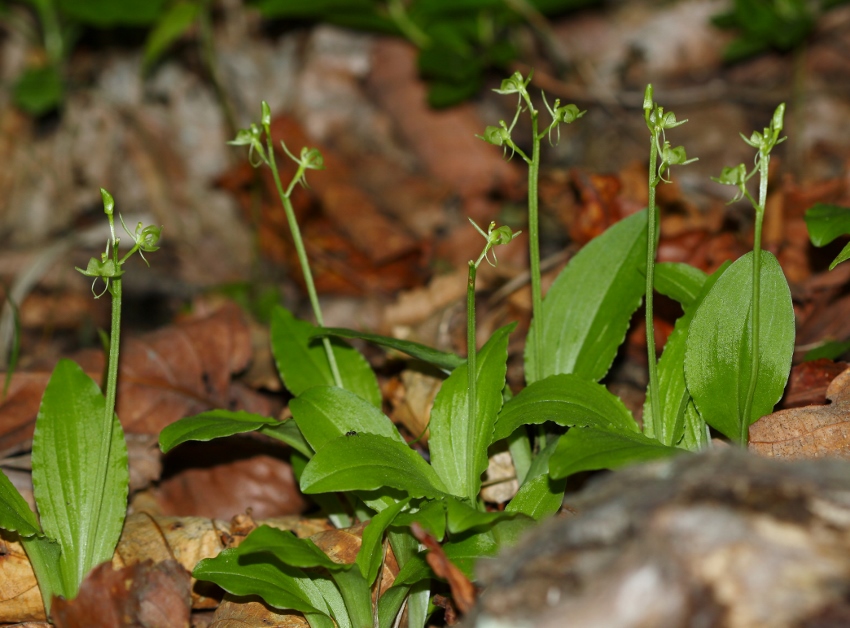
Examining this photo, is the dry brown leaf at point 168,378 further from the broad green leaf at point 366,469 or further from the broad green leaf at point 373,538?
the broad green leaf at point 373,538

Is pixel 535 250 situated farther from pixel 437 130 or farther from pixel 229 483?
pixel 437 130

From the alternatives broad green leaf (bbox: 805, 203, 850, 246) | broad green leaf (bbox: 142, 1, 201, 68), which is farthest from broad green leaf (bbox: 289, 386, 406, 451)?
broad green leaf (bbox: 142, 1, 201, 68)

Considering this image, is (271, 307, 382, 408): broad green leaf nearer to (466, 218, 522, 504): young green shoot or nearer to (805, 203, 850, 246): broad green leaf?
(466, 218, 522, 504): young green shoot

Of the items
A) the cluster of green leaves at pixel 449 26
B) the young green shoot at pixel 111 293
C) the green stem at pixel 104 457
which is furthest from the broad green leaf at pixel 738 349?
the cluster of green leaves at pixel 449 26

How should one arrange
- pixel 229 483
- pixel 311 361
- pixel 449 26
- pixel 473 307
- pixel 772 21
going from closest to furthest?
pixel 473 307, pixel 311 361, pixel 229 483, pixel 772 21, pixel 449 26

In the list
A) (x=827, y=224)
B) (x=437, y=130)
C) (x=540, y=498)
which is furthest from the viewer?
(x=437, y=130)

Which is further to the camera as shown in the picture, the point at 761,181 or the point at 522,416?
the point at 522,416

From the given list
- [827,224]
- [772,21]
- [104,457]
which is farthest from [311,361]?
[772,21]

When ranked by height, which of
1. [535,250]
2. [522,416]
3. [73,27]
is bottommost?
[522,416]
